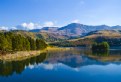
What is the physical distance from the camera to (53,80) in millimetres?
60844

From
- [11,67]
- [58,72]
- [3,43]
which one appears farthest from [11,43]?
[58,72]

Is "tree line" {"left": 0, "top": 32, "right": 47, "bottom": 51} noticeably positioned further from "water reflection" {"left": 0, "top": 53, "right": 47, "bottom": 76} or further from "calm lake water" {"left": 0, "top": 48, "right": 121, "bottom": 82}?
"water reflection" {"left": 0, "top": 53, "right": 47, "bottom": 76}

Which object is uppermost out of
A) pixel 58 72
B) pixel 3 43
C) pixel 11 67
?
pixel 3 43

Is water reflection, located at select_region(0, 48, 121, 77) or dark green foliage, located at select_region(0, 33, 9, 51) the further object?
dark green foliage, located at select_region(0, 33, 9, 51)

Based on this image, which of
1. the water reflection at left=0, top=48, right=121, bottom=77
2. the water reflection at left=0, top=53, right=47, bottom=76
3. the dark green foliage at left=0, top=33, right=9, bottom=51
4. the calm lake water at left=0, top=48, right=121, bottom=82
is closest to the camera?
the calm lake water at left=0, top=48, right=121, bottom=82

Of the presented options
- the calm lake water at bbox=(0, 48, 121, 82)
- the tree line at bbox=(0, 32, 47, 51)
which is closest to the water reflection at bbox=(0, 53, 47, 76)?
the calm lake water at bbox=(0, 48, 121, 82)

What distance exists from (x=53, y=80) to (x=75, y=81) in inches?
233

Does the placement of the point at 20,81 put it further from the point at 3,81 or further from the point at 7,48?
the point at 7,48

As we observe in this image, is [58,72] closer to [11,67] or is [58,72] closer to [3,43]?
[11,67]

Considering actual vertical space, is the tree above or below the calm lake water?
above

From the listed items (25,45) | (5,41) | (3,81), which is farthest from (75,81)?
(25,45)

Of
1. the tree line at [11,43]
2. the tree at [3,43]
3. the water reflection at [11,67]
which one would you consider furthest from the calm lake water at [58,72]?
the tree line at [11,43]

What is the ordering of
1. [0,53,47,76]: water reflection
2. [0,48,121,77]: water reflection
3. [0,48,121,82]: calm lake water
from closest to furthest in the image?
[0,48,121,82]: calm lake water < [0,53,47,76]: water reflection < [0,48,121,77]: water reflection

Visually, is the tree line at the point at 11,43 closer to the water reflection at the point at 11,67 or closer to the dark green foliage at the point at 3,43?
the dark green foliage at the point at 3,43
